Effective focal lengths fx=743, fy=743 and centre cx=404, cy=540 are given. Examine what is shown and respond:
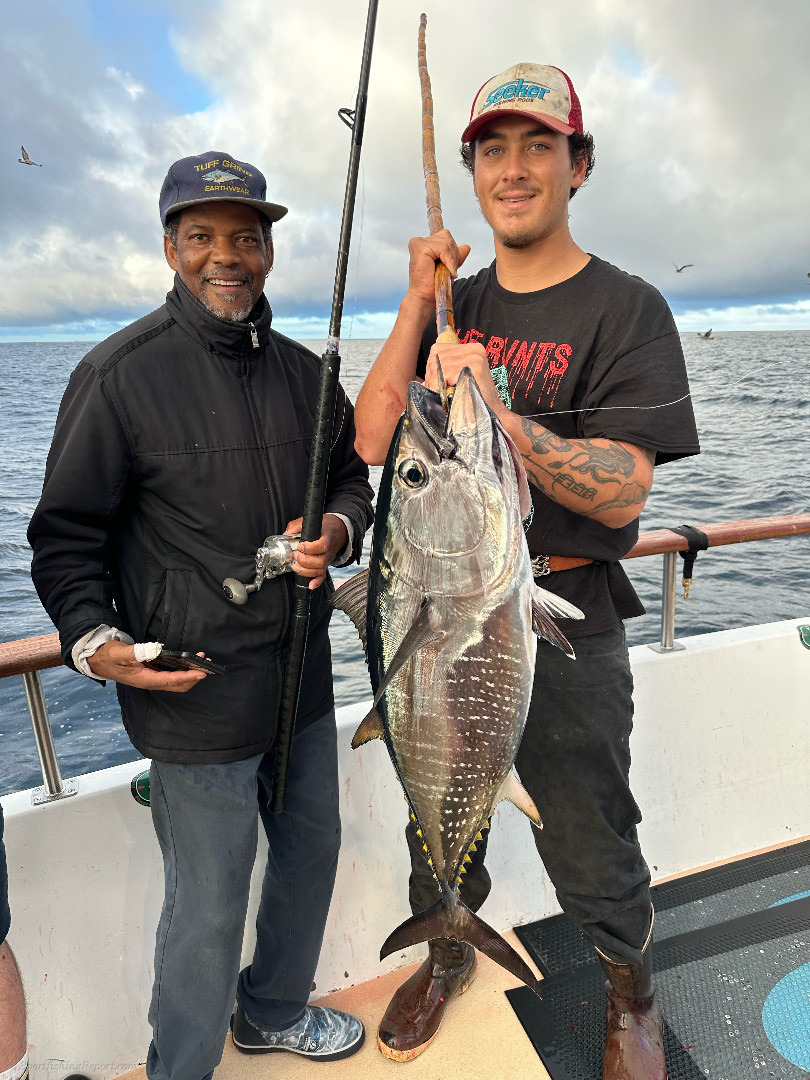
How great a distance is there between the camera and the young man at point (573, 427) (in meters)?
1.91

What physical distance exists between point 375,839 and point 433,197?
7.54 ft

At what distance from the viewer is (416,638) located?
161cm

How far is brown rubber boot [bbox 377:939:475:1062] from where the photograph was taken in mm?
2531

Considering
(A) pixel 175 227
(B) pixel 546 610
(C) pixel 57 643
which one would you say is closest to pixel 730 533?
(B) pixel 546 610

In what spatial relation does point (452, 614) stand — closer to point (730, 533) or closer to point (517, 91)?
point (517, 91)

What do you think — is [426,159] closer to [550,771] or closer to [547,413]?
[547,413]

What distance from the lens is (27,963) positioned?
2.38 meters

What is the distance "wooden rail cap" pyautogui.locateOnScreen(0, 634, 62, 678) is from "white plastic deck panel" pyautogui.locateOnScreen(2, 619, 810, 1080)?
0.49 meters

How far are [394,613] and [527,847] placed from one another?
1.91m

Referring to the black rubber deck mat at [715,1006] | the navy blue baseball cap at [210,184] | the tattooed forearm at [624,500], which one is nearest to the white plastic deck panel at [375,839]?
the black rubber deck mat at [715,1006]

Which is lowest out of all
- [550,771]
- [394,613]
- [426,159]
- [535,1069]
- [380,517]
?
[535,1069]

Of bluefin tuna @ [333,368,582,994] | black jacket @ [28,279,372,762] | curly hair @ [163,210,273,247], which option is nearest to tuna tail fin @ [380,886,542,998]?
bluefin tuna @ [333,368,582,994]

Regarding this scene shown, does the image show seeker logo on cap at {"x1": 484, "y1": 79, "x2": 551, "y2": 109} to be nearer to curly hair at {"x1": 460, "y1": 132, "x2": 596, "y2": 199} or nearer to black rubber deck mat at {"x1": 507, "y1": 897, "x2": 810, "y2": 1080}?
curly hair at {"x1": 460, "y1": 132, "x2": 596, "y2": 199}

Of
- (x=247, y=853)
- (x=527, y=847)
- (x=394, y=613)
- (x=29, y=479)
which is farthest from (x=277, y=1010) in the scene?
(x=29, y=479)
